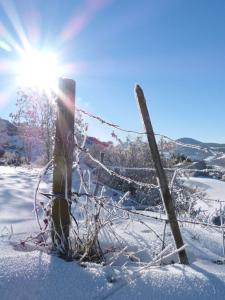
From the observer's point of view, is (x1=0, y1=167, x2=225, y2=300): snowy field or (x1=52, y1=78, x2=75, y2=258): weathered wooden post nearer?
(x1=0, y1=167, x2=225, y2=300): snowy field

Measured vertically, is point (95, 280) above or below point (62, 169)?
below

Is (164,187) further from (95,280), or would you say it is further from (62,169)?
(95,280)

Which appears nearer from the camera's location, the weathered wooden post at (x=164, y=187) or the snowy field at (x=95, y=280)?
the snowy field at (x=95, y=280)

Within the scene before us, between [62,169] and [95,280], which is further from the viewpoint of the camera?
[62,169]

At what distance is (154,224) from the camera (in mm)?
4250

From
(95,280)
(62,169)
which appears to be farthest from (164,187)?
(95,280)

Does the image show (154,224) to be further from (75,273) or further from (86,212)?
(75,273)

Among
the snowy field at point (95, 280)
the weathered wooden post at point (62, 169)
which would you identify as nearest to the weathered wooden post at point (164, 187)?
the snowy field at point (95, 280)

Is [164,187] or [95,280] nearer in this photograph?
[95,280]

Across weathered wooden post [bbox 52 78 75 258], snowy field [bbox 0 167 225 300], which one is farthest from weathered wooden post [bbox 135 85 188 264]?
weathered wooden post [bbox 52 78 75 258]

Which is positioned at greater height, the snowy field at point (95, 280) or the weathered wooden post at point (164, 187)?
the weathered wooden post at point (164, 187)

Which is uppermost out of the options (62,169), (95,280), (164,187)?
(62,169)

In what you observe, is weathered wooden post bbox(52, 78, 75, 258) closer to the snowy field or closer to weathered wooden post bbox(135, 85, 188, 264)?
the snowy field

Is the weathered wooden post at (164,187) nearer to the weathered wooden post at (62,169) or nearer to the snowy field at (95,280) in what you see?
the snowy field at (95,280)
